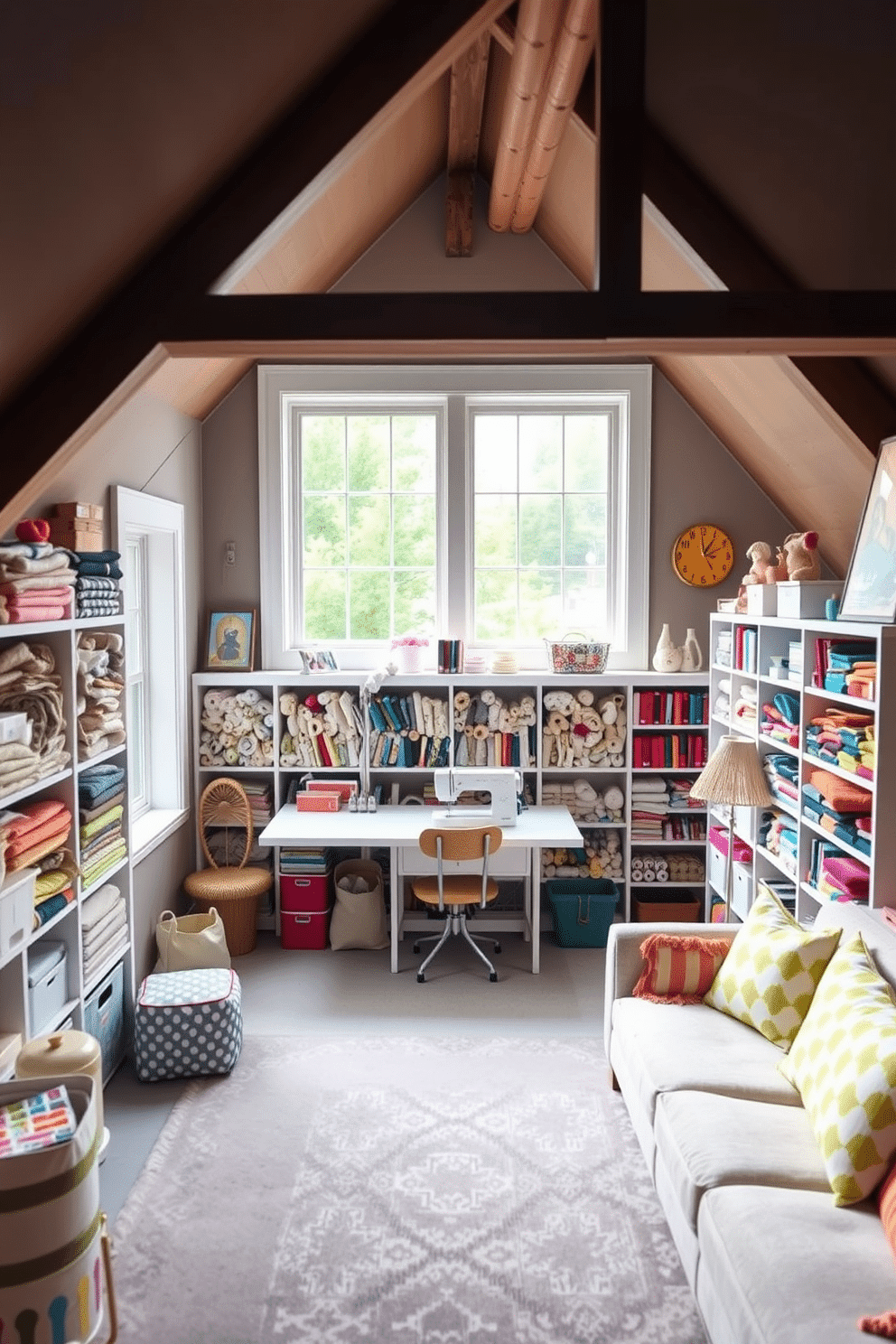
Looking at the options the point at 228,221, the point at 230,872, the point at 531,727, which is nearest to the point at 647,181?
the point at 228,221

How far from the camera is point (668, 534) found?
5.91 m

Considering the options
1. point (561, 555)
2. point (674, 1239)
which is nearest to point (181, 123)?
point (674, 1239)

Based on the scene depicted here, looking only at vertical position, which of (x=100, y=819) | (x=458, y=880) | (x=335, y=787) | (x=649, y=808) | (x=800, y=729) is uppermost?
(x=800, y=729)

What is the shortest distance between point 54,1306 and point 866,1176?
189cm

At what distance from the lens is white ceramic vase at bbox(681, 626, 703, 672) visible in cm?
580

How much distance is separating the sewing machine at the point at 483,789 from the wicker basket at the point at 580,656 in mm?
763

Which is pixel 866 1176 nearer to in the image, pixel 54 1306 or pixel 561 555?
pixel 54 1306

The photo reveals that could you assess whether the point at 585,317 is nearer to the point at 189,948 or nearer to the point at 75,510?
the point at 75,510

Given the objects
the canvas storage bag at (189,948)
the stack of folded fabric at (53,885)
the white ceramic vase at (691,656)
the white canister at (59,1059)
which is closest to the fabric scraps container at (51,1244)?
the white canister at (59,1059)

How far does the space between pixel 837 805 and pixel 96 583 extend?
2851mm

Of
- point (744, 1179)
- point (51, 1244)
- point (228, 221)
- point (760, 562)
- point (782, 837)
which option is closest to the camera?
point (51, 1244)

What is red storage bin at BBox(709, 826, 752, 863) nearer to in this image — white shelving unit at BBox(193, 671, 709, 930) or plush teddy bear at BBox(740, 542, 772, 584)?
white shelving unit at BBox(193, 671, 709, 930)

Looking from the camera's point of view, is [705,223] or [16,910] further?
[705,223]

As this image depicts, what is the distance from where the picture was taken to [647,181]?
358 cm
